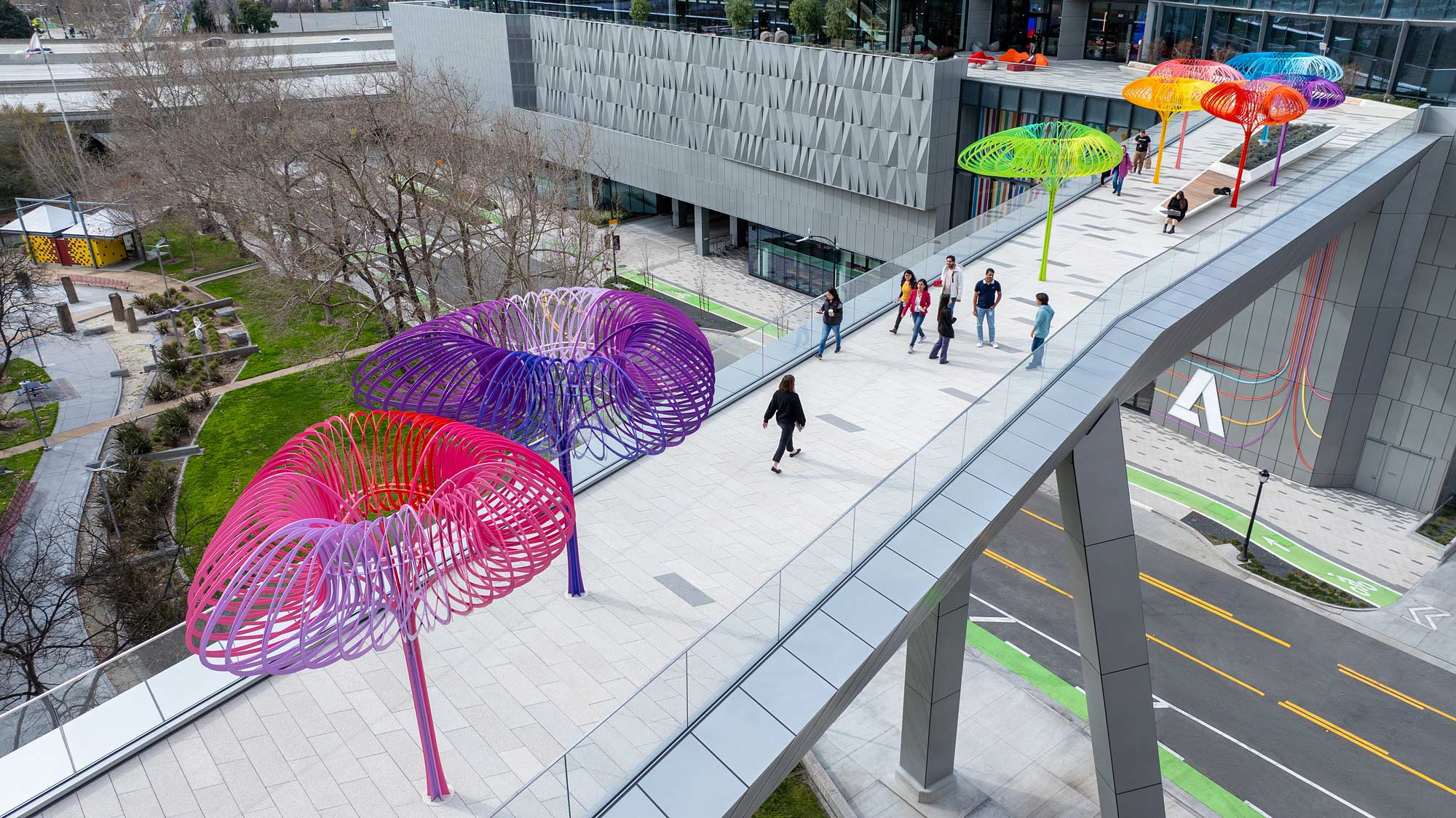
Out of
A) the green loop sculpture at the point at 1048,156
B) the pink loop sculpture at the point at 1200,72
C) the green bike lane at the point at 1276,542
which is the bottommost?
the green bike lane at the point at 1276,542

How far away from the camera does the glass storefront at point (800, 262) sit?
122ft

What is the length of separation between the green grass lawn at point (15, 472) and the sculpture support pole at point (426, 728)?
64.7 ft

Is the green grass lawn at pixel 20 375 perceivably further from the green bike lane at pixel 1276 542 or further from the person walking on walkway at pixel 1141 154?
the person walking on walkway at pixel 1141 154

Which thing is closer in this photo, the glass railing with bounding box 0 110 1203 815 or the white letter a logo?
the glass railing with bounding box 0 110 1203 815

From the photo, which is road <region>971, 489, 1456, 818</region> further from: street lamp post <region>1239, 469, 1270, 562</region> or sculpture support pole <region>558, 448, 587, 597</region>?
sculpture support pole <region>558, 448, 587, 597</region>

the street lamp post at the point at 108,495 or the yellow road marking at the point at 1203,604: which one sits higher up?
the street lamp post at the point at 108,495

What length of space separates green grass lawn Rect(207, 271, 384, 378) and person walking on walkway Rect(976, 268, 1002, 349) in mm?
18185

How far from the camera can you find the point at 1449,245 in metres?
22.5

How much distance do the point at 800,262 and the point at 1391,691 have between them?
83.1 ft

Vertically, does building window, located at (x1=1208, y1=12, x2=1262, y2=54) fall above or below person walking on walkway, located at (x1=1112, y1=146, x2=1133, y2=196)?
above

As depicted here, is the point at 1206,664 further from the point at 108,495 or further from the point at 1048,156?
the point at 108,495

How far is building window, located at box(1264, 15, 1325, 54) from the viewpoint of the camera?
96.8 feet

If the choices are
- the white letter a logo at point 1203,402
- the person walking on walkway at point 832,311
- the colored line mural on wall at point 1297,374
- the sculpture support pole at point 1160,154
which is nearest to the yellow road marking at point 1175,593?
the colored line mural on wall at point 1297,374

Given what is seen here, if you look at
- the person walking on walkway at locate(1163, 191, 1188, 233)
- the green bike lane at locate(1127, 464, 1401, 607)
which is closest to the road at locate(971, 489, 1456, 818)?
the green bike lane at locate(1127, 464, 1401, 607)
